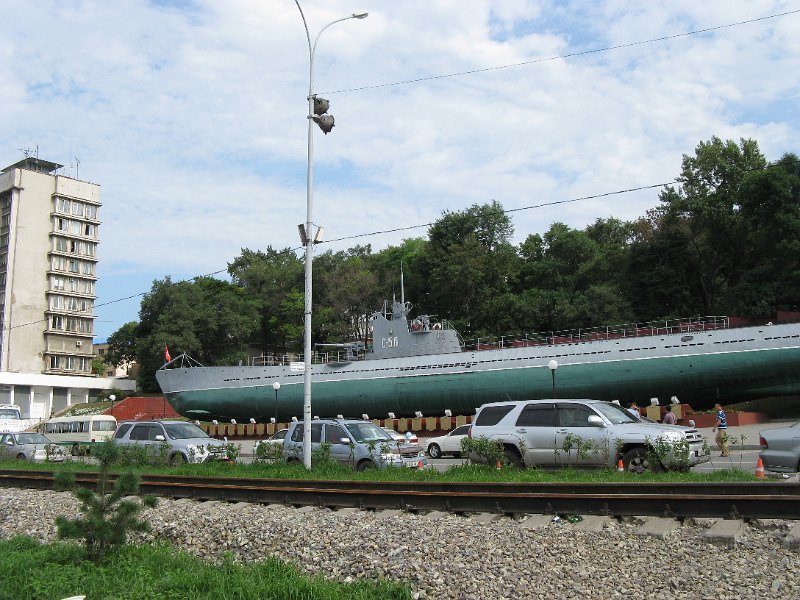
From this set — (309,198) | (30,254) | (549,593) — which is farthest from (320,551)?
(30,254)

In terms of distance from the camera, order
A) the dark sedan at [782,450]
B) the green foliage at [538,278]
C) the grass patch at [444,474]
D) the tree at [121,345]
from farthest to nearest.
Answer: the tree at [121,345] < the green foliage at [538,278] < the grass patch at [444,474] < the dark sedan at [782,450]

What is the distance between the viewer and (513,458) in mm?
16188

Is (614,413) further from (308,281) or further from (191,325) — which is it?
(191,325)

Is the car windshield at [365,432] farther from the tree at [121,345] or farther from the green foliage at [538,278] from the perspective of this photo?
the tree at [121,345]

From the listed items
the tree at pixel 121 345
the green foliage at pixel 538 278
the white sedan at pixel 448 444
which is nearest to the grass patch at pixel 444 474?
the white sedan at pixel 448 444

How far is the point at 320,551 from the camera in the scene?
9312 millimetres

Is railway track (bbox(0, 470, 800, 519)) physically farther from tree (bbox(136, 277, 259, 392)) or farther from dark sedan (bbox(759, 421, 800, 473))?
tree (bbox(136, 277, 259, 392))

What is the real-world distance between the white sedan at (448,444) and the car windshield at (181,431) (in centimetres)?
834

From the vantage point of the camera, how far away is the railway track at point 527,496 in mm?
9141

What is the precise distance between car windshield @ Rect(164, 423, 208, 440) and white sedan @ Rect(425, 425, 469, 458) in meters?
8.34

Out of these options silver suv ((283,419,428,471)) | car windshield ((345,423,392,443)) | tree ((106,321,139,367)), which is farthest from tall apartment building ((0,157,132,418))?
car windshield ((345,423,392,443))

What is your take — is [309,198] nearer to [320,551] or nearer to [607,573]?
[320,551]

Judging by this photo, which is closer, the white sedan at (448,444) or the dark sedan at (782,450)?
the dark sedan at (782,450)

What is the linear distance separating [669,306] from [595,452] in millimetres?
45200
